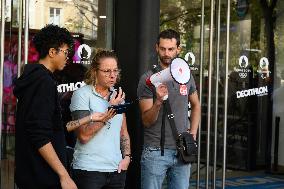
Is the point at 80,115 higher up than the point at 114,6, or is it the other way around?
the point at 114,6

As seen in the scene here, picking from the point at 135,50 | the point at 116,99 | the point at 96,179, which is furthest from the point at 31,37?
the point at 96,179

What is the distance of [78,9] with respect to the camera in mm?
5363

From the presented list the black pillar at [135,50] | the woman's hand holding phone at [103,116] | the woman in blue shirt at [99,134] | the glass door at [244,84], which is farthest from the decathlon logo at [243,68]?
the woman's hand holding phone at [103,116]

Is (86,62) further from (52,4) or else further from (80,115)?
(80,115)

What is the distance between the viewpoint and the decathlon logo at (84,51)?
5304mm

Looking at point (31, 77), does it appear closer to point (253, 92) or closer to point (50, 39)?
point (50, 39)

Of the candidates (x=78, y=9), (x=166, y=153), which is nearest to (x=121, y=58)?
(x=78, y=9)

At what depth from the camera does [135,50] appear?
5.21 meters

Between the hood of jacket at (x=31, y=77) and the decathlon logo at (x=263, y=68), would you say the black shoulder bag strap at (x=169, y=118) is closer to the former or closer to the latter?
the hood of jacket at (x=31, y=77)

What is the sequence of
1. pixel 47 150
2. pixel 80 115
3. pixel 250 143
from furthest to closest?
pixel 250 143
pixel 80 115
pixel 47 150

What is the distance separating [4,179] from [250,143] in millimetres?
4033

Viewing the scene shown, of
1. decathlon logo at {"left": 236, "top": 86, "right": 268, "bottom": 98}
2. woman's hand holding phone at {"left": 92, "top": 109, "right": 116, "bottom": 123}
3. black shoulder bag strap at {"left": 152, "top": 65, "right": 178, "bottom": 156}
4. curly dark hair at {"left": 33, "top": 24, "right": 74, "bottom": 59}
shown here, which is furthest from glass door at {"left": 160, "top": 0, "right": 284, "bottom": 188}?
curly dark hair at {"left": 33, "top": 24, "right": 74, "bottom": 59}

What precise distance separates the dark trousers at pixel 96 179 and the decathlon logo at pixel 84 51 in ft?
6.21

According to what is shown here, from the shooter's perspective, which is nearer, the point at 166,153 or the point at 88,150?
the point at 88,150
